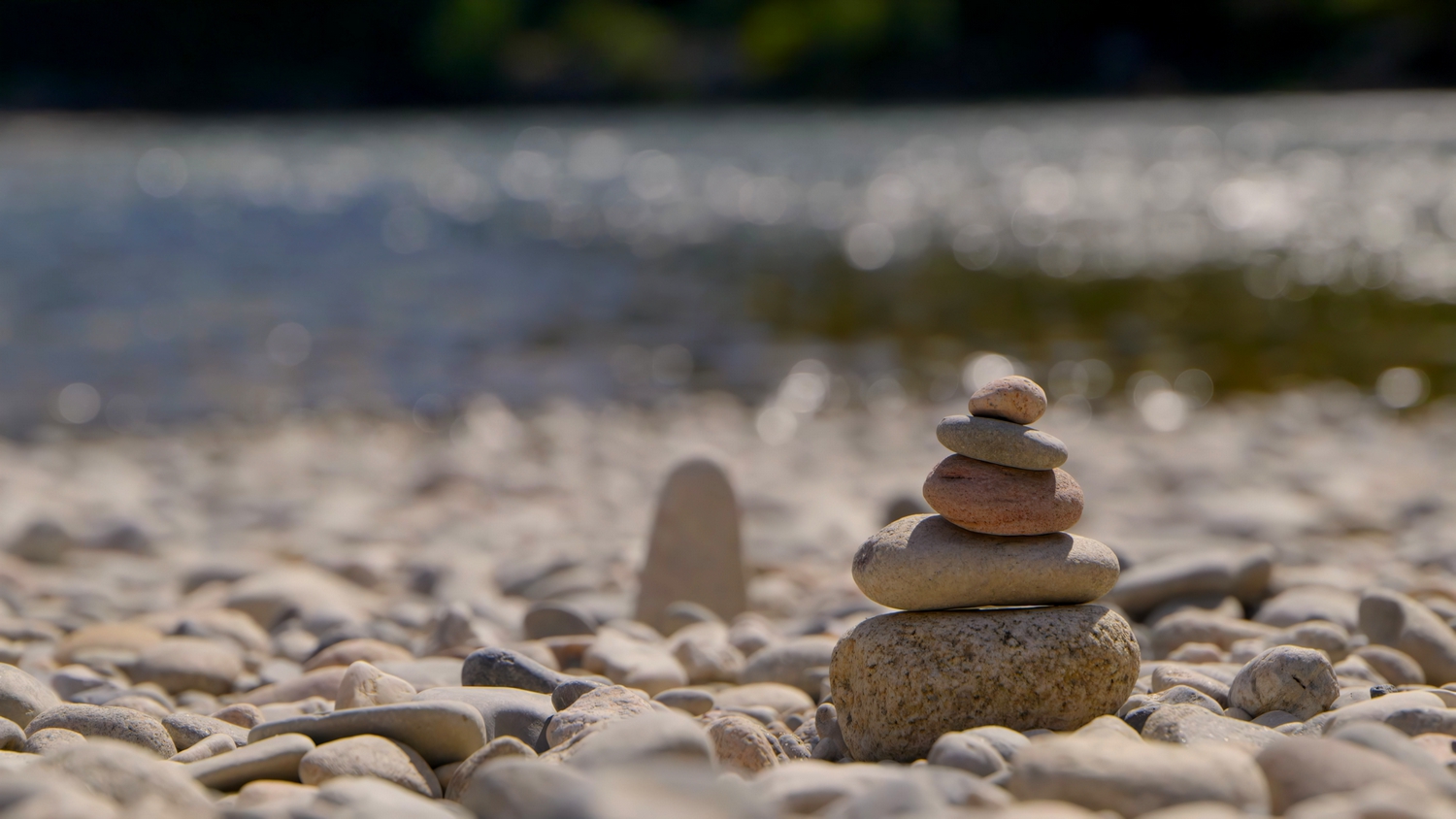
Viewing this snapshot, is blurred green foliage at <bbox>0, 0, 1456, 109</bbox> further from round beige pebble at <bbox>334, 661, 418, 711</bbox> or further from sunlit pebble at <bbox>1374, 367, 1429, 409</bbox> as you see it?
round beige pebble at <bbox>334, 661, 418, 711</bbox>

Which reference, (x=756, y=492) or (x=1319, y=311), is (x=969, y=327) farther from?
(x=756, y=492)

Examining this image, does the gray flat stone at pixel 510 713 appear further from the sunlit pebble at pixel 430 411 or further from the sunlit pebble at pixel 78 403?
the sunlit pebble at pixel 78 403

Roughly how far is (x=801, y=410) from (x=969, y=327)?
368 centimetres

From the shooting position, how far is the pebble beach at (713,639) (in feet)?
6.42

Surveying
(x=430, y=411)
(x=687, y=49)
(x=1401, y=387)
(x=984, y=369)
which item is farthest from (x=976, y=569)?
(x=687, y=49)

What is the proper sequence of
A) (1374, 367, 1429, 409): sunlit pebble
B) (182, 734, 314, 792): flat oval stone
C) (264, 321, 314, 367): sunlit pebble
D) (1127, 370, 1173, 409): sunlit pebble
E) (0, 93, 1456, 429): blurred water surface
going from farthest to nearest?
(264, 321, 314, 367): sunlit pebble
(0, 93, 1456, 429): blurred water surface
(1127, 370, 1173, 409): sunlit pebble
(1374, 367, 1429, 409): sunlit pebble
(182, 734, 314, 792): flat oval stone

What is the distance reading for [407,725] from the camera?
2451 mm

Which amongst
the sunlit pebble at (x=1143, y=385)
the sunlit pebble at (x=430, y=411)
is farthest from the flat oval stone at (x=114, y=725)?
the sunlit pebble at (x=1143, y=385)

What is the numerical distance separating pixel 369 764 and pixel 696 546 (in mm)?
2100

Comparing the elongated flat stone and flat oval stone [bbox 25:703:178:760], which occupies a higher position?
the elongated flat stone

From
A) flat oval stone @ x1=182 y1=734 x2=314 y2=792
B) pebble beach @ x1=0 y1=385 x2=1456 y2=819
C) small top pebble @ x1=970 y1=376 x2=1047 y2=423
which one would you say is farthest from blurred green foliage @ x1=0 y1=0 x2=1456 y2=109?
flat oval stone @ x1=182 y1=734 x2=314 y2=792

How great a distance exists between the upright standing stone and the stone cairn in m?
1.58

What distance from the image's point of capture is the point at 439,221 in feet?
75.8

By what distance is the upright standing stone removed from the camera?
4.32 meters
